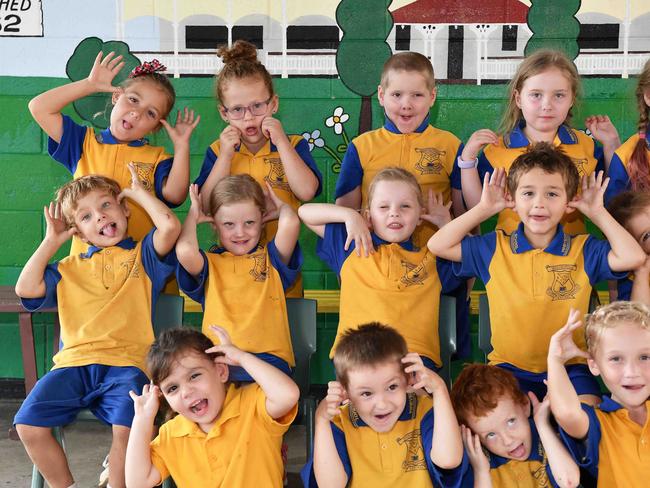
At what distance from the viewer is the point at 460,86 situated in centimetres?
388

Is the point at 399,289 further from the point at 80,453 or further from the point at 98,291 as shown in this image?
the point at 80,453

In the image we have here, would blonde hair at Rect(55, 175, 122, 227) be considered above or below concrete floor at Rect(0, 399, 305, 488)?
above

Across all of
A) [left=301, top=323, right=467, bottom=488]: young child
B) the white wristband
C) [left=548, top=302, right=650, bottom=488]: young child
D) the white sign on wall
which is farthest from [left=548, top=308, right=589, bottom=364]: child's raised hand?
Result: the white sign on wall

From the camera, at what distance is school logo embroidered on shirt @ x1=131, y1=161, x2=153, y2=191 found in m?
3.39

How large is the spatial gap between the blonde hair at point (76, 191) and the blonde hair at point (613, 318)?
5.78ft

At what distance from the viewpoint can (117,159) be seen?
3.41 metres

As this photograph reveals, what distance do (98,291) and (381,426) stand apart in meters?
1.24

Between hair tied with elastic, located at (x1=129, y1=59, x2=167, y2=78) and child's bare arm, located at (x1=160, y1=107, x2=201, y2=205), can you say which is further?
hair tied with elastic, located at (x1=129, y1=59, x2=167, y2=78)

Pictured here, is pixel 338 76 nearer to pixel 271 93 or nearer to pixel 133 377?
pixel 271 93

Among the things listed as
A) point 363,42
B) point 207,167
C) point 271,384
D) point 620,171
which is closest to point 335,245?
point 207,167

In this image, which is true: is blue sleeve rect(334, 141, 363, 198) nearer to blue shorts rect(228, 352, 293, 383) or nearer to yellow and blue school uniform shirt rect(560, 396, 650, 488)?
blue shorts rect(228, 352, 293, 383)

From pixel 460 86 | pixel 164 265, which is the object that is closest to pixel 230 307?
pixel 164 265

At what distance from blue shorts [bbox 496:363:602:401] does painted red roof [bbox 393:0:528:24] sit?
5.79ft

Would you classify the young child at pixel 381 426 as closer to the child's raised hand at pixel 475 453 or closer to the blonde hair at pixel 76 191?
the child's raised hand at pixel 475 453
